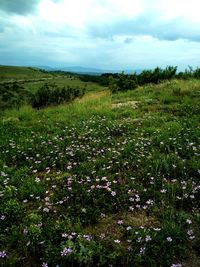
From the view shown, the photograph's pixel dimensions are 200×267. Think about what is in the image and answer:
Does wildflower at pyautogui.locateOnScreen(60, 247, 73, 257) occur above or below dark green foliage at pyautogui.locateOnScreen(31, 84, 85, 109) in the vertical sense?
above

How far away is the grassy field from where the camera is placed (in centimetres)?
600

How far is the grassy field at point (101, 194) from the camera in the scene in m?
6.00

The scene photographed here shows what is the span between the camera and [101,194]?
7945 millimetres

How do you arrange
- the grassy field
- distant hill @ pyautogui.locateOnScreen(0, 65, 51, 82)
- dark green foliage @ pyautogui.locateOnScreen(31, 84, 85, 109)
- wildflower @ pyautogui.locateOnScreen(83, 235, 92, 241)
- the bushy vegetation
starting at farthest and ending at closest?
1. distant hill @ pyautogui.locateOnScreen(0, 65, 51, 82)
2. the bushy vegetation
3. dark green foliage @ pyautogui.locateOnScreen(31, 84, 85, 109)
4. wildflower @ pyautogui.locateOnScreen(83, 235, 92, 241)
5. the grassy field

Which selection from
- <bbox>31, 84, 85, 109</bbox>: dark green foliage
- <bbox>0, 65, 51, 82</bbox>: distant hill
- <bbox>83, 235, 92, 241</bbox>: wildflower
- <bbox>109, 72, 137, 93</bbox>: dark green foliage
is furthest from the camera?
<bbox>0, 65, 51, 82</bbox>: distant hill

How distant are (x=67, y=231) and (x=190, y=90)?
16.6 m

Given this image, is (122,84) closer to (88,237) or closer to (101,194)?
(101,194)

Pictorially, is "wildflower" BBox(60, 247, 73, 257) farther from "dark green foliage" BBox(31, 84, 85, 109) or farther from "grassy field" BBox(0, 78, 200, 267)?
"dark green foliage" BBox(31, 84, 85, 109)

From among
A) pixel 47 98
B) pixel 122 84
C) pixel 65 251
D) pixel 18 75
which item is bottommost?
pixel 18 75

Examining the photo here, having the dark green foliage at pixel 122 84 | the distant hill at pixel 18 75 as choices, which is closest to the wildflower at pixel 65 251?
the dark green foliage at pixel 122 84

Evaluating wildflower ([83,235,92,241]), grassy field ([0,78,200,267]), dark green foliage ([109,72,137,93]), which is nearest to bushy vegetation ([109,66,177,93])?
dark green foliage ([109,72,137,93])

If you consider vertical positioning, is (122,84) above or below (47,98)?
above

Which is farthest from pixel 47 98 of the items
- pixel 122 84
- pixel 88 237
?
pixel 88 237

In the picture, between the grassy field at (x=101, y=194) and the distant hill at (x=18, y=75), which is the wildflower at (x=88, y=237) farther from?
the distant hill at (x=18, y=75)
